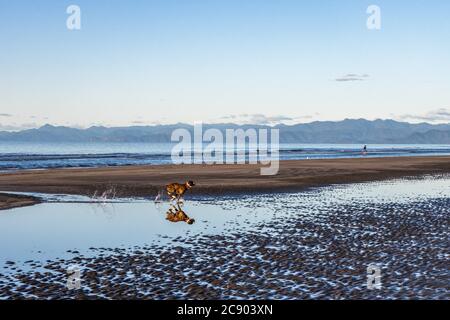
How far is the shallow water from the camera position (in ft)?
39.0

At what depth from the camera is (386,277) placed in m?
12.3

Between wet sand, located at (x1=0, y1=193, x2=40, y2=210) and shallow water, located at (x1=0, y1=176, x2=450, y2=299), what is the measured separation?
1.20 metres

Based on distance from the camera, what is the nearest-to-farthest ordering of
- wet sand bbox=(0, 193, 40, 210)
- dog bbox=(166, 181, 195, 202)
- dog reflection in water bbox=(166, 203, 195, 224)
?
dog reflection in water bbox=(166, 203, 195, 224)
wet sand bbox=(0, 193, 40, 210)
dog bbox=(166, 181, 195, 202)

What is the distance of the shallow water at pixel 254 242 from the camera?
11.9 m

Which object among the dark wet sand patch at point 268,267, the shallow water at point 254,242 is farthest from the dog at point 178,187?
the dark wet sand patch at point 268,267

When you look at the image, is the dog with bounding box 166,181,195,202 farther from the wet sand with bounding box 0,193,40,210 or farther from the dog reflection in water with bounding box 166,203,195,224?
the wet sand with bounding box 0,193,40,210

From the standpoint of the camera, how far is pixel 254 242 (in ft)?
54.5

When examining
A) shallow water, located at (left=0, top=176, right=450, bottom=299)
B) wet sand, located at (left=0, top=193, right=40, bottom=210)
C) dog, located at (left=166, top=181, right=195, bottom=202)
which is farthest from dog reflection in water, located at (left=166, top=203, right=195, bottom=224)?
wet sand, located at (left=0, top=193, right=40, bottom=210)

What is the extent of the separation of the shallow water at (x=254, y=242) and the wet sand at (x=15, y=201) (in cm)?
120

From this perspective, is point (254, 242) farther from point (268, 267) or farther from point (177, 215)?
point (177, 215)


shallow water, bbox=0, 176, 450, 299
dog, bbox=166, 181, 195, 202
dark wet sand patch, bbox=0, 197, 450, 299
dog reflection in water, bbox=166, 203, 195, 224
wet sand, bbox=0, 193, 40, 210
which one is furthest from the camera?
dog, bbox=166, 181, 195, 202

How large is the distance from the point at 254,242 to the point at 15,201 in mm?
15920

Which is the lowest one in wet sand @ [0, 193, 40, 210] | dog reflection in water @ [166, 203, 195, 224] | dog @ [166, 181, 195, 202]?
dog reflection in water @ [166, 203, 195, 224]

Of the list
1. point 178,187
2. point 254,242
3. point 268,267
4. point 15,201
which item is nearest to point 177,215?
point 178,187
